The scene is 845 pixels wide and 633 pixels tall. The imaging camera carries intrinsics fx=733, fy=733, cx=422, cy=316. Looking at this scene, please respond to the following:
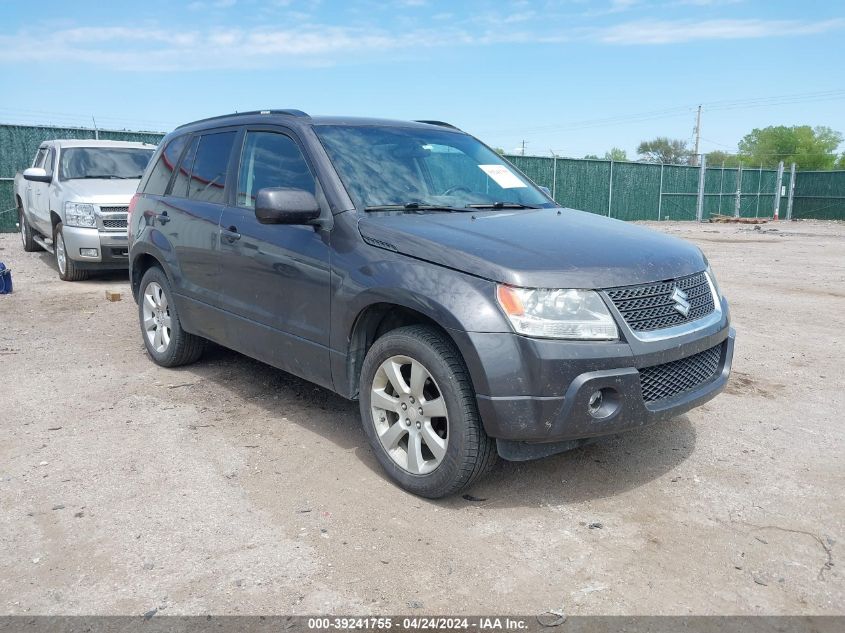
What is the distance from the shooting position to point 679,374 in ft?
11.6

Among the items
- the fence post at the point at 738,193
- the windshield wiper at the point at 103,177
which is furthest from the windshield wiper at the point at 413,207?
the fence post at the point at 738,193

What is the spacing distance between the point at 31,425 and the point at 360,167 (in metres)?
2.64

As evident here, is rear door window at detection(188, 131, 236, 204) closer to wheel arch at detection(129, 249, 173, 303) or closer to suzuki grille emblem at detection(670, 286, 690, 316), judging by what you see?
wheel arch at detection(129, 249, 173, 303)

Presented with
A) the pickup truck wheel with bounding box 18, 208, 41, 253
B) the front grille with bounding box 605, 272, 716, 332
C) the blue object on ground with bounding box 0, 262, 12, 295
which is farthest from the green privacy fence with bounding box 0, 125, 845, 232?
the front grille with bounding box 605, 272, 716, 332

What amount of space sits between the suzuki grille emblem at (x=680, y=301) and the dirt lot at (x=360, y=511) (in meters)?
0.93

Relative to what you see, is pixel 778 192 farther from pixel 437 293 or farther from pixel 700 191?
pixel 437 293

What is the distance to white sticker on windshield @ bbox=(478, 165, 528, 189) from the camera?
4777 mm

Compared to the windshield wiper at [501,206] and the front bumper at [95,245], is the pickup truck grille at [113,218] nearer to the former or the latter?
the front bumper at [95,245]

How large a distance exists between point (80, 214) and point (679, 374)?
849 cm

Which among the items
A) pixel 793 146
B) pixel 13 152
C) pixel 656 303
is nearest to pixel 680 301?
pixel 656 303

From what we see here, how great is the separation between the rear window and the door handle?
122 centimetres

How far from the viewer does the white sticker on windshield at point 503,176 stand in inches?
188

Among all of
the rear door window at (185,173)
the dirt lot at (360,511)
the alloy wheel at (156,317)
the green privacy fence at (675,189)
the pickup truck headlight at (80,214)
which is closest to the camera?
the dirt lot at (360,511)

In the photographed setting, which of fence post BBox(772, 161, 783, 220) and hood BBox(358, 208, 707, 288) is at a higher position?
hood BBox(358, 208, 707, 288)
